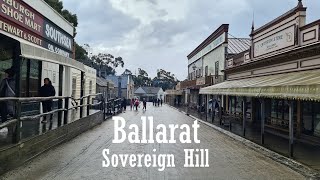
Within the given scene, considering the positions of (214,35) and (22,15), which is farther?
(214,35)

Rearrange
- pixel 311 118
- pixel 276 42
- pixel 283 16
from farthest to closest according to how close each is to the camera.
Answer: pixel 276 42 < pixel 283 16 < pixel 311 118

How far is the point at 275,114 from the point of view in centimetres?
1958

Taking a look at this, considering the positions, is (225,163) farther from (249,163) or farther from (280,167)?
(280,167)

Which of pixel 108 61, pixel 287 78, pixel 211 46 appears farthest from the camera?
pixel 108 61

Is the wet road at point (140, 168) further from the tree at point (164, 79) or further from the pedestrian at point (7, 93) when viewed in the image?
the tree at point (164, 79)

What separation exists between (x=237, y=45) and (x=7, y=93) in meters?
26.7

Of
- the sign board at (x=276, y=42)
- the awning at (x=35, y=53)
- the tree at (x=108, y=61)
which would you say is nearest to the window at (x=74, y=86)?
the awning at (x=35, y=53)

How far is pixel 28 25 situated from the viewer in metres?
12.1

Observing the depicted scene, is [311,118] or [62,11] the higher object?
[62,11]

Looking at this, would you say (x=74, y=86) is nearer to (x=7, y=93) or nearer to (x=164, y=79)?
(x=7, y=93)

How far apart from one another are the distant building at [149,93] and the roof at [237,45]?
80.1m

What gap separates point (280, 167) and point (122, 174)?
4.07 meters

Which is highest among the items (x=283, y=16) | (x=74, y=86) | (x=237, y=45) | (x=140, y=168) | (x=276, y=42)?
(x=237, y=45)

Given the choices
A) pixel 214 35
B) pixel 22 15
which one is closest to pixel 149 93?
pixel 214 35
